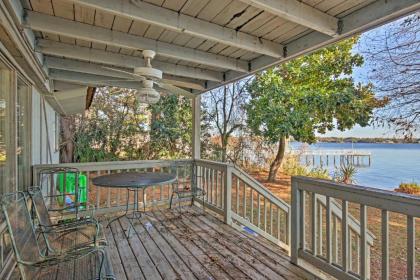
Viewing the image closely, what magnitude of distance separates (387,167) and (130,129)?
41.5 feet

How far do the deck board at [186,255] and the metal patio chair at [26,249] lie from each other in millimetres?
646

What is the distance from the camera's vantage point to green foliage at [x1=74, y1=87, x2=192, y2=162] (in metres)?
9.62

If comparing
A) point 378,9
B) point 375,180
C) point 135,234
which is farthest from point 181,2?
point 375,180

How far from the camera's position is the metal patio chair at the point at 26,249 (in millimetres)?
1583

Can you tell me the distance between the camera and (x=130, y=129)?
9.80 meters

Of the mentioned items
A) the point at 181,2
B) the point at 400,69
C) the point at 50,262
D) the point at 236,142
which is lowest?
the point at 50,262

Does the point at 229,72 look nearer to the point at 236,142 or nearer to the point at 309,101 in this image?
the point at 309,101

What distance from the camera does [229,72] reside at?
427 centimetres

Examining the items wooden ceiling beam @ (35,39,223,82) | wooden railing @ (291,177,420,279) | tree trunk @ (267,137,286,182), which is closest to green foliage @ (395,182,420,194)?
tree trunk @ (267,137,286,182)

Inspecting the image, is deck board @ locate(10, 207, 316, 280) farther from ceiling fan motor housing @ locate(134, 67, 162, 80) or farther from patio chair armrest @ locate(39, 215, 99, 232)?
ceiling fan motor housing @ locate(134, 67, 162, 80)

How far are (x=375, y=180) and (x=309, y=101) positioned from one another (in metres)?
5.16

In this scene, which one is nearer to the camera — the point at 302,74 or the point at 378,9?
the point at 378,9

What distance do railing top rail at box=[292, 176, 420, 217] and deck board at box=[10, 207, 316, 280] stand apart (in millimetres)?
877

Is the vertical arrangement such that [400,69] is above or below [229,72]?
above
